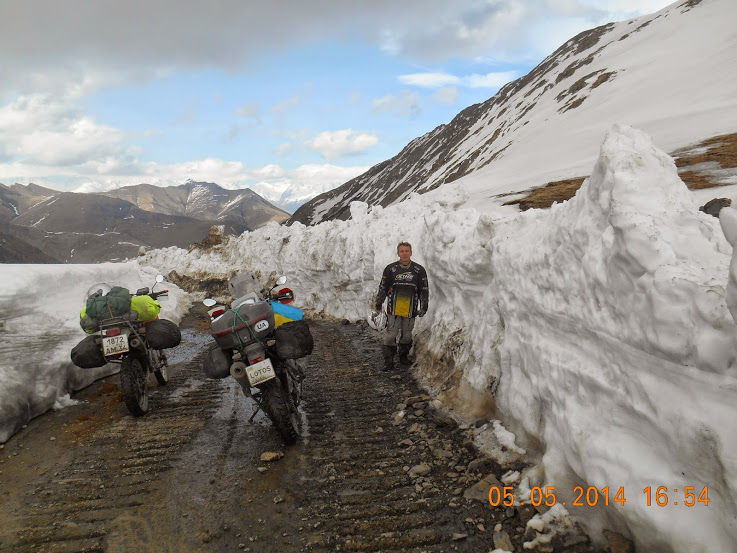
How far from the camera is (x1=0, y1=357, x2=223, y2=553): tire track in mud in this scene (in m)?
3.62

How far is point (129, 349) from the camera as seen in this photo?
6230 mm

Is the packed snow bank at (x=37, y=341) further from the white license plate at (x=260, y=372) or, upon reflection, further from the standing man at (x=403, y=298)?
the standing man at (x=403, y=298)

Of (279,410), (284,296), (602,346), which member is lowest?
(279,410)

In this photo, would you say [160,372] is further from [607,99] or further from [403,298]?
[607,99]

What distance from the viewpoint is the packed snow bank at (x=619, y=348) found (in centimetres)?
253

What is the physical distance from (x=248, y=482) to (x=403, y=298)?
407cm

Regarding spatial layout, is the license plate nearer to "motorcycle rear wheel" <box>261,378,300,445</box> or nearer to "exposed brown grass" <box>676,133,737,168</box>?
"motorcycle rear wheel" <box>261,378,300,445</box>

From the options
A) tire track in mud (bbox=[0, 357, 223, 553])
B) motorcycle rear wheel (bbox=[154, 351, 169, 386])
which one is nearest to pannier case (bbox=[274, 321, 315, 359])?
tire track in mud (bbox=[0, 357, 223, 553])

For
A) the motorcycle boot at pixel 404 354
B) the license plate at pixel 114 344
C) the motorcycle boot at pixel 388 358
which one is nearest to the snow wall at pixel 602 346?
the motorcycle boot at pixel 404 354

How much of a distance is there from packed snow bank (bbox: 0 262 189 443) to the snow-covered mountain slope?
35.5ft

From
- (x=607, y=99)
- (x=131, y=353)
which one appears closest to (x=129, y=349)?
(x=131, y=353)

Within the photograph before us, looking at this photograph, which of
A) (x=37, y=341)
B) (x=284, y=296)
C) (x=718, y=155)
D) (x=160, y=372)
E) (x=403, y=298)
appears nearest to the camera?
(x=284, y=296)

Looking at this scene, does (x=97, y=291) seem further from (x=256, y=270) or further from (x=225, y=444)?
(x=256, y=270)
